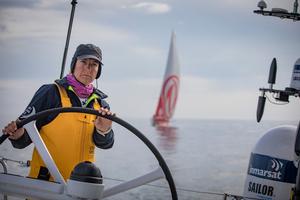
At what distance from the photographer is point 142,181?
1.92 m

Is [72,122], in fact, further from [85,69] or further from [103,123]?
[85,69]

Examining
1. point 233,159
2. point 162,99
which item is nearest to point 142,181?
point 233,159

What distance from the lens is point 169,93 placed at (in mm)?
40969

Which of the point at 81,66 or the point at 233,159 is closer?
the point at 81,66

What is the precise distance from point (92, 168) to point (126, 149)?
2290 cm

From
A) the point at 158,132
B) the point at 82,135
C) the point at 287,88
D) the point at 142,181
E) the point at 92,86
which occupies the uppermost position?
the point at 158,132

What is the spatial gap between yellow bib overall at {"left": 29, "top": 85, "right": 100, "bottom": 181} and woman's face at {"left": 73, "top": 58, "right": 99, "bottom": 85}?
112mm

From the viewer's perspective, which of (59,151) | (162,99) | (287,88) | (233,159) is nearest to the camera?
(59,151)

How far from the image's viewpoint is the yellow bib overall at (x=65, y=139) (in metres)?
2.38

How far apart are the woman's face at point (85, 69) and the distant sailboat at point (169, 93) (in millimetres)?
38492

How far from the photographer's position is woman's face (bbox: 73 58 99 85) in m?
2.48

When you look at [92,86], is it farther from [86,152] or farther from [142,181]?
[142,181]

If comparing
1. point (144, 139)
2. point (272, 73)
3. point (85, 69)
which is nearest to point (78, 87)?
point (85, 69)

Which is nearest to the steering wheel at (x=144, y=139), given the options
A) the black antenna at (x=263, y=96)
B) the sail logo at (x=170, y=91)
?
the black antenna at (x=263, y=96)
